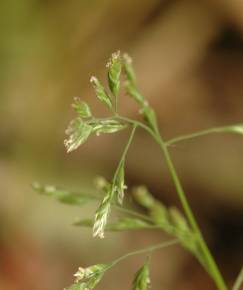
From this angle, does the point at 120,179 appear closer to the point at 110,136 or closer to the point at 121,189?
the point at 121,189

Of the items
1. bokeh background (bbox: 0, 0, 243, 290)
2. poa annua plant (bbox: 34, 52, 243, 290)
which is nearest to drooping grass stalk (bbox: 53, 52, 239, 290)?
poa annua plant (bbox: 34, 52, 243, 290)

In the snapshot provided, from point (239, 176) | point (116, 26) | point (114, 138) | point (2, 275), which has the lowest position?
point (239, 176)

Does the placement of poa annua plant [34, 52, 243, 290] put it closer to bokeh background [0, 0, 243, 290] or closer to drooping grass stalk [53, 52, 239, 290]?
drooping grass stalk [53, 52, 239, 290]

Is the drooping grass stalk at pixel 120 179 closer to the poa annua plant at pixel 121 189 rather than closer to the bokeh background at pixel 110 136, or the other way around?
the poa annua plant at pixel 121 189

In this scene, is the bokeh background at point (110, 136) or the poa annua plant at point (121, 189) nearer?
the poa annua plant at point (121, 189)

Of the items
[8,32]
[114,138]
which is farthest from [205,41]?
[8,32]

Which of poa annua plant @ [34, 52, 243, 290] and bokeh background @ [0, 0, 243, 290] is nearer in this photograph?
poa annua plant @ [34, 52, 243, 290]

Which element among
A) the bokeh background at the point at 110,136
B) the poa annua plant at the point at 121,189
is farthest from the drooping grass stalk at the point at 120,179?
the bokeh background at the point at 110,136

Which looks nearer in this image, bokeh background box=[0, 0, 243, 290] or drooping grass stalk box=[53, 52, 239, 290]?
drooping grass stalk box=[53, 52, 239, 290]

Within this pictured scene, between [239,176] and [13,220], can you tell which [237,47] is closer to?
[239,176]
